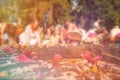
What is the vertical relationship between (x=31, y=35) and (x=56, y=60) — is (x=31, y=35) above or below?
above

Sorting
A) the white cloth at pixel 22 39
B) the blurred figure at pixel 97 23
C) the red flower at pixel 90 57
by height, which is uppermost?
the blurred figure at pixel 97 23

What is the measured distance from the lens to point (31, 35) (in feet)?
6.58

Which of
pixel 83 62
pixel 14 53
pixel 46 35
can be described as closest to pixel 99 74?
pixel 83 62

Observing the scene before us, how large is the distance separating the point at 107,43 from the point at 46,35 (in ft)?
1.57

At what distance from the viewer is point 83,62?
6.65 feet

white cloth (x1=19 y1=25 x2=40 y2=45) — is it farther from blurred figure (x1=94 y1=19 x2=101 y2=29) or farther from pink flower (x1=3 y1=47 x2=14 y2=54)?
blurred figure (x1=94 y1=19 x2=101 y2=29)

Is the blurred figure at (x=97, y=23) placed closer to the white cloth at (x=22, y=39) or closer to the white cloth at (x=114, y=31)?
the white cloth at (x=114, y=31)

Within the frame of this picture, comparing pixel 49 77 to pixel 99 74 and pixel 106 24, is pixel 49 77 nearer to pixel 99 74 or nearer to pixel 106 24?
pixel 99 74

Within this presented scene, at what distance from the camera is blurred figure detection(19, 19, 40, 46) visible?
1989 millimetres

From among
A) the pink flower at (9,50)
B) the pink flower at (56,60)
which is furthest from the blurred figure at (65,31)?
the pink flower at (9,50)

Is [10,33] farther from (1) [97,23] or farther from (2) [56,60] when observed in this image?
(1) [97,23]

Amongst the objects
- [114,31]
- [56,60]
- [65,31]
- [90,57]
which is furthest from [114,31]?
[56,60]

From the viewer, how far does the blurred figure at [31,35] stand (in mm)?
1989

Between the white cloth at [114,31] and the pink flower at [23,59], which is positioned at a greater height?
the white cloth at [114,31]
